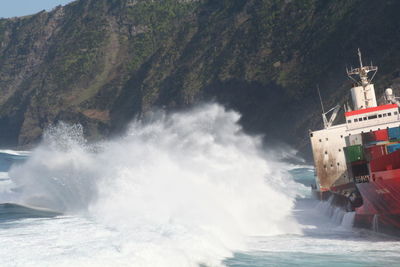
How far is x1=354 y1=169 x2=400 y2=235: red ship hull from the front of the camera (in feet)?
78.5

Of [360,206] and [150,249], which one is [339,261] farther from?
[360,206]

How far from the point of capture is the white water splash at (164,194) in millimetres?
21656

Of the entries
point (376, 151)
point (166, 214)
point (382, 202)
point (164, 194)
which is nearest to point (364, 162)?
point (376, 151)

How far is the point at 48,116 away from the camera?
176625mm

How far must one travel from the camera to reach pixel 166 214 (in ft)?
88.1

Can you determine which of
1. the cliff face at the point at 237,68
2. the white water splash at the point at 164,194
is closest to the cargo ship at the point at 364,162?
the white water splash at the point at 164,194

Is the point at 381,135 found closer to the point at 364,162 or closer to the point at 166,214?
the point at 364,162

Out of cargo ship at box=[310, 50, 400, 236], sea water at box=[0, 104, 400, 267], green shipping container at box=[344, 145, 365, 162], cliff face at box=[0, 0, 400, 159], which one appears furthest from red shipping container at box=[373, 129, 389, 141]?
cliff face at box=[0, 0, 400, 159]

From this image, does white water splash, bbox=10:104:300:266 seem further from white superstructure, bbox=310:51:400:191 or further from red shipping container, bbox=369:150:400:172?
red shipping container, bbox=369:150:400:172

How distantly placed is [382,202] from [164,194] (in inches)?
379

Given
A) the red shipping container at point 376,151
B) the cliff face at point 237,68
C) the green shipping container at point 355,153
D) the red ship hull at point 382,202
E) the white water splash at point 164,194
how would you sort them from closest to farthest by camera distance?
1. the white water splash at point 164,194
2. the red ship hull at point 382,202
3. the red shipping container at point 376,151
4. the green shipping container at point 355,153
5. the cliff face at point 237,68

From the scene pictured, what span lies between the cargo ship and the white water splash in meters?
2.76

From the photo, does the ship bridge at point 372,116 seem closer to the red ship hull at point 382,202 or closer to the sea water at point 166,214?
the sea water at point 166,214

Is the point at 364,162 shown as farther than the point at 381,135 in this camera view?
No
